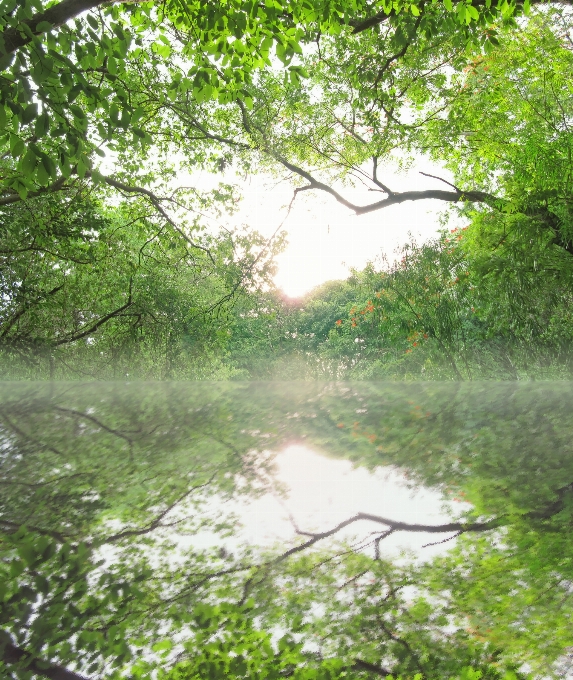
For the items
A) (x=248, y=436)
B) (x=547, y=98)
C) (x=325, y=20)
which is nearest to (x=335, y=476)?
(x=248, y=436)

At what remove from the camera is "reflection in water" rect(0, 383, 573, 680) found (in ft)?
3.55

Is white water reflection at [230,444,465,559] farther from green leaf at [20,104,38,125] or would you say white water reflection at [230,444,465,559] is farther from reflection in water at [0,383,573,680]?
green leaf at [20,104,38,125]

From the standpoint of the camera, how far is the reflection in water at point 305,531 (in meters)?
1.08

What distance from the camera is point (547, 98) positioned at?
Answer: 788cm

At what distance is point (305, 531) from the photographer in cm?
142

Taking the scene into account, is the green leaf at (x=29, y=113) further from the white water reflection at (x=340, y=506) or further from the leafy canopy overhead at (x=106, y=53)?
the white water reflection at (x=340, y=506)

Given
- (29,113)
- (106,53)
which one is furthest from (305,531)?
(106,53)

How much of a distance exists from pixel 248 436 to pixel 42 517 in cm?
78

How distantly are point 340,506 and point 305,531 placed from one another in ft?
0.47

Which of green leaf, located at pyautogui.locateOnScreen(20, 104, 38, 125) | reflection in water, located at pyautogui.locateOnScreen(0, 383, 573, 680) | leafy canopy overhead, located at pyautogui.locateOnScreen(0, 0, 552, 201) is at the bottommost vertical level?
reflection in water, located at pyautogui.locateOnScreen(0, 383, 573, 680)

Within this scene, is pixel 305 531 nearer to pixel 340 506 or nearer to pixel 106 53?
pixel 340 506

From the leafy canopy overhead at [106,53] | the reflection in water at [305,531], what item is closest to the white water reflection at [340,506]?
the reflection in water at [305,531]

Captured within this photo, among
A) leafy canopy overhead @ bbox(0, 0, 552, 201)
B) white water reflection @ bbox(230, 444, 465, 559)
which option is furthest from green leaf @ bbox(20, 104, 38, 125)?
white water reflection @ bbox(230, 444, 465, 559)

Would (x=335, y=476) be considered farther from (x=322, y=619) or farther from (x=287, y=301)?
(x=287, y=301)
